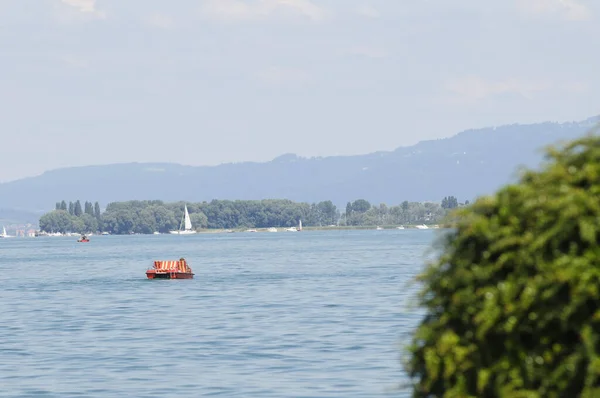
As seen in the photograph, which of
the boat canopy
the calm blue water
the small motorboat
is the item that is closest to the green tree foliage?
the calm blue water

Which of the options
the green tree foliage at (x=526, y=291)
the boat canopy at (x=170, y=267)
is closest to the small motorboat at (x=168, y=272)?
the boat canopy at (x=170, y=267)

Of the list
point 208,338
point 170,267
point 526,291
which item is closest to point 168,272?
point 170,267

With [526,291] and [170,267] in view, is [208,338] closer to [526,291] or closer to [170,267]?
[526,291]

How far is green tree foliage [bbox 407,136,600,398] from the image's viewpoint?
7559mm

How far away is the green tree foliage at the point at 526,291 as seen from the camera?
7559 mm

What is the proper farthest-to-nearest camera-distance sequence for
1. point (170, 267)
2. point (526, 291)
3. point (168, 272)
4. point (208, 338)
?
point (170, 267), point (168, 272), point (208, 338), point (526, 291)

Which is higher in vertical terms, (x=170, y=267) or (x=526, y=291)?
(x=526, y=291)

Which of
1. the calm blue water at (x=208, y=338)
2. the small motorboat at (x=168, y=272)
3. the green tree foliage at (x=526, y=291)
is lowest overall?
the calm blue water at (x=208, y=338)

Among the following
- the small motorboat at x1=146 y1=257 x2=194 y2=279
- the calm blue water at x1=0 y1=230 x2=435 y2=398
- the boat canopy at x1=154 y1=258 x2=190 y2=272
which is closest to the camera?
the calm blue water at x1=0 y1=230 x2=435 y2=398

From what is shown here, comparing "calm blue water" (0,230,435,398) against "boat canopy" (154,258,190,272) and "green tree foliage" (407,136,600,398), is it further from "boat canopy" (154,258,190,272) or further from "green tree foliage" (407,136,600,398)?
"boat canopy" (154,258,190,272)

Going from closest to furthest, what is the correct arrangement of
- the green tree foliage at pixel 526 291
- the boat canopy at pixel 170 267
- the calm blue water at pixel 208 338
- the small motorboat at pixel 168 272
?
the green tree foliage at pixel 526 291
the calm blue water at pixel 208 338
the small motorboat at pixel 168 272
the boat canopy at pixel 170 267

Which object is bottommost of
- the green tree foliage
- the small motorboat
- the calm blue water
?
the calm blue water

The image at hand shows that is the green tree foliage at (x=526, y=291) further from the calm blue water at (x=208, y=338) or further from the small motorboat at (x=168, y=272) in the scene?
the small motorboat at (x=168, y=272)

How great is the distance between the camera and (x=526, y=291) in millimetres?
7688
